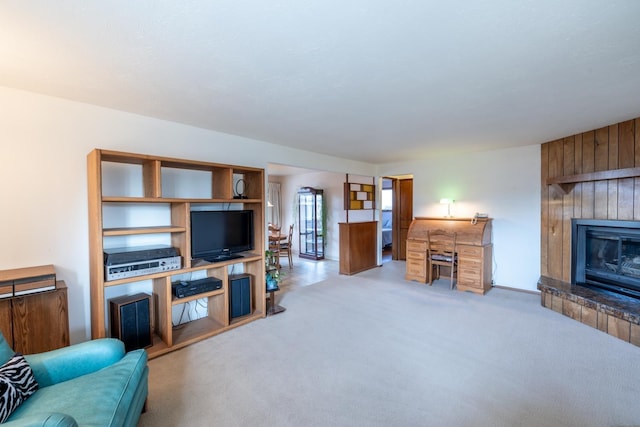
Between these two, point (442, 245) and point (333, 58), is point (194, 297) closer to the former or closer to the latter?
point (333, 58)

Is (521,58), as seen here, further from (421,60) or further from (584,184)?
(584,184)

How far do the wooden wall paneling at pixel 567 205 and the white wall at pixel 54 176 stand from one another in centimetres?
525

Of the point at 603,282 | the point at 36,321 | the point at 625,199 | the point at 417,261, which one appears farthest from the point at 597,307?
the point at 36,321

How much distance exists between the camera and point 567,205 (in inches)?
→ 152

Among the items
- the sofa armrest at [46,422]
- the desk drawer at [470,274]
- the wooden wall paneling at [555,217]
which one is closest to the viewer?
the sofa armrest at [46,422]

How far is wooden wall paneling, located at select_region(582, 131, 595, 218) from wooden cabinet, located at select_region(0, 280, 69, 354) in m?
5.66

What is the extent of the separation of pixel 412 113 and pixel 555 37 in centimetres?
131

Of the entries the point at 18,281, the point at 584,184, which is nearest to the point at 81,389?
the point at 18,281

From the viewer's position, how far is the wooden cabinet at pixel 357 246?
5.57 meters

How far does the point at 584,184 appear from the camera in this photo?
12.0 feet

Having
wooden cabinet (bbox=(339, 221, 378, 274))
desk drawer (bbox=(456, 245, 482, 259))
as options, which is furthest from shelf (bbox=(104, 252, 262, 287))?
desk drawer (bbox=(456, 245, 482, 259))

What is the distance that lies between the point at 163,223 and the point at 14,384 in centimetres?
185

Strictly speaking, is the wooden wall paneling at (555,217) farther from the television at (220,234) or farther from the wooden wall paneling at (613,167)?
the television at (220,234)

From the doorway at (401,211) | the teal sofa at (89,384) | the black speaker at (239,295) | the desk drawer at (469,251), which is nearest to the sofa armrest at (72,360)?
the teal sofa at (89,384)
